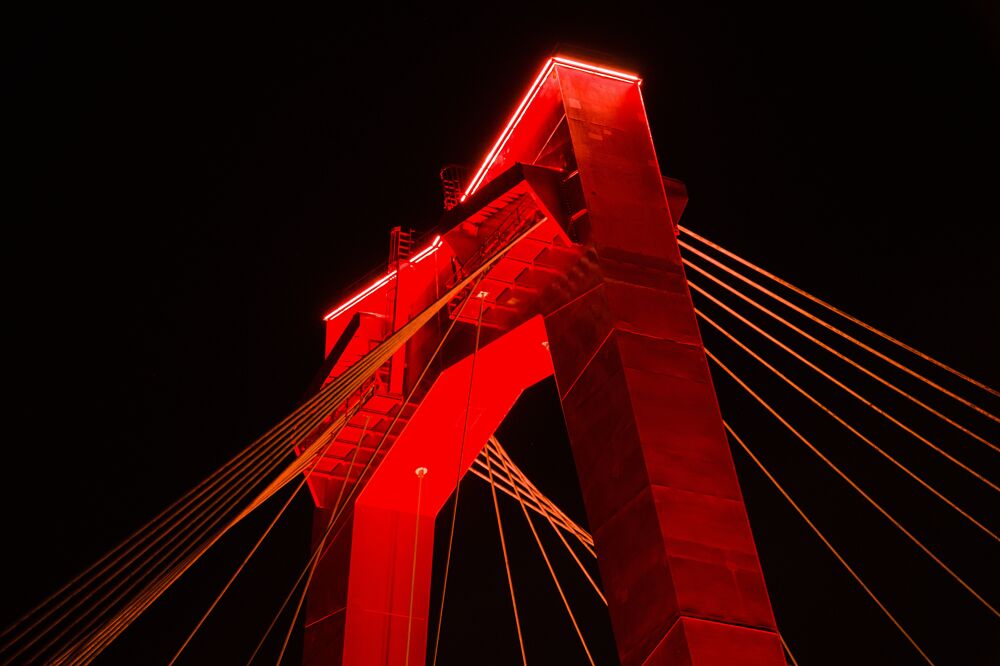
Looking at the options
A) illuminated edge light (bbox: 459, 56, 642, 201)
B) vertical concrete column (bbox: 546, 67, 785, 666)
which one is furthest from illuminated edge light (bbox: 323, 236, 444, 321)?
vertical concrete column (bbox: 546, 67, 785, 666)

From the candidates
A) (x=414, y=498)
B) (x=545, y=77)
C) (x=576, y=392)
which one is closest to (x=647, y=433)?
(x=576, y=392)

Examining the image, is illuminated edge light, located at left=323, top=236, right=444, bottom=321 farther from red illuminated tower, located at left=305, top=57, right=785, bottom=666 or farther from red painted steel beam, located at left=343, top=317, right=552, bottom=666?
red painted steel beam, located at left=343, top=317, right=552, bottom=666

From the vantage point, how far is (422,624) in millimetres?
17922

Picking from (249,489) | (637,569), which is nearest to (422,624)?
(249,489)

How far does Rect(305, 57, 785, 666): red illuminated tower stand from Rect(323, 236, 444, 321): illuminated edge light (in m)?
0.04

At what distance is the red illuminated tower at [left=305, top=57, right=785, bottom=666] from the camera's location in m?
11.1

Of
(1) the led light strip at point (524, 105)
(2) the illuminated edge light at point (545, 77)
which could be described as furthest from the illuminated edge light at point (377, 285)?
(2) the illuminated edge light at point (545, 77)

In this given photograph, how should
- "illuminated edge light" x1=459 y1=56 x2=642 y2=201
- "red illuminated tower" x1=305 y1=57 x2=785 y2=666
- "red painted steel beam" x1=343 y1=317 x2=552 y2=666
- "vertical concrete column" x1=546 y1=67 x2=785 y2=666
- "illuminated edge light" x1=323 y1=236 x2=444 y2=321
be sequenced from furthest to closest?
"illuminated edge light" x1=323 y1=236 x2=444 y2=321
"red painted steel beam" x1=343 y1=317 x2=552 y2=666
"illuminated edge light" x1=459 y1=56 x2=642 y2=201
"red illuminated tower" x1=305 y1=57 x2=785 y2=666
"vertical concrete column" x1=546 y1=67 x2=785 y2=666

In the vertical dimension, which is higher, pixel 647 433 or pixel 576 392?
pixel 576 392

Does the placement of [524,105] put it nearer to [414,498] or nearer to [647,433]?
[647,433]

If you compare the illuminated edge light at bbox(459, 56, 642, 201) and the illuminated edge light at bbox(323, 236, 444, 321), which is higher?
the illuminated edge light at bbox(459, 56, 642, 201)

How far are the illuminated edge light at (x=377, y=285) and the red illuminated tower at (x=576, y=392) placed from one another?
0.13 ft

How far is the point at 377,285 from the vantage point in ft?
66.0

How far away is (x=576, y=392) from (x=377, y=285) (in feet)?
25.3
